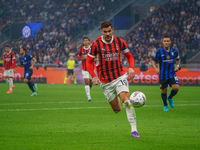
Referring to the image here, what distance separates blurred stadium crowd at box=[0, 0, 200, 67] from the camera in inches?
1310

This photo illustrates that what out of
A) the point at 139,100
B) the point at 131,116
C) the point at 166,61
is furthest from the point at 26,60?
the point at 131,116

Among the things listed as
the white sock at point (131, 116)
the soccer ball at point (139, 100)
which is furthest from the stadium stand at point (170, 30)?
→ the white sock at point (131, 116)

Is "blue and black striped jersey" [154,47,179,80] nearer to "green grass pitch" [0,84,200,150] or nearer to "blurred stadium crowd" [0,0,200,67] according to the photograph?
"green grass pitch" [0,84,200,150]

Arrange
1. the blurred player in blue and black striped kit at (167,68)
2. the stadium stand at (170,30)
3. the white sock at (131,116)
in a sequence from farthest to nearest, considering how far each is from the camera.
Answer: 1. the stadium stand at (170,30)
2. the blurred player in blue and black striped kit at (167,68)
3. the white sock at (131,116)

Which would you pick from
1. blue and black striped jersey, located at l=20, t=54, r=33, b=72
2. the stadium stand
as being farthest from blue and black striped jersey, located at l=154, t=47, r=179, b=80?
the stadium stand

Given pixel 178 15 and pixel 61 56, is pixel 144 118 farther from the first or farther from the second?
pixel 61 56

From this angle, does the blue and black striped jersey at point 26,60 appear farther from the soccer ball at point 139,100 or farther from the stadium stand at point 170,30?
the stadium stand at point 170,30

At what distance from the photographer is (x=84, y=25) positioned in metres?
43.3

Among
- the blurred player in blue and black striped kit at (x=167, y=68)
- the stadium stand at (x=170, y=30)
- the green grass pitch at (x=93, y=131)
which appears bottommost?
the green grass pitch at (x=93, y=131)

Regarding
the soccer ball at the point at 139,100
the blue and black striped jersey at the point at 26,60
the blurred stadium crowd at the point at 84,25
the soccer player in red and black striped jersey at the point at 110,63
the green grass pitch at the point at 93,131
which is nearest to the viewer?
the green grass pitch at the point at 93,131

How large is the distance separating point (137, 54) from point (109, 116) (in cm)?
2350

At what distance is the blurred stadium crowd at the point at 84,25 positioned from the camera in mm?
33281

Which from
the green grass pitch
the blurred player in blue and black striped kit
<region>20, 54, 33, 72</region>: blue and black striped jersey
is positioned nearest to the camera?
the green grass pitch

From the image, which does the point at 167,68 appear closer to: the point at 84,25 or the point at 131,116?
the point at 131,116
